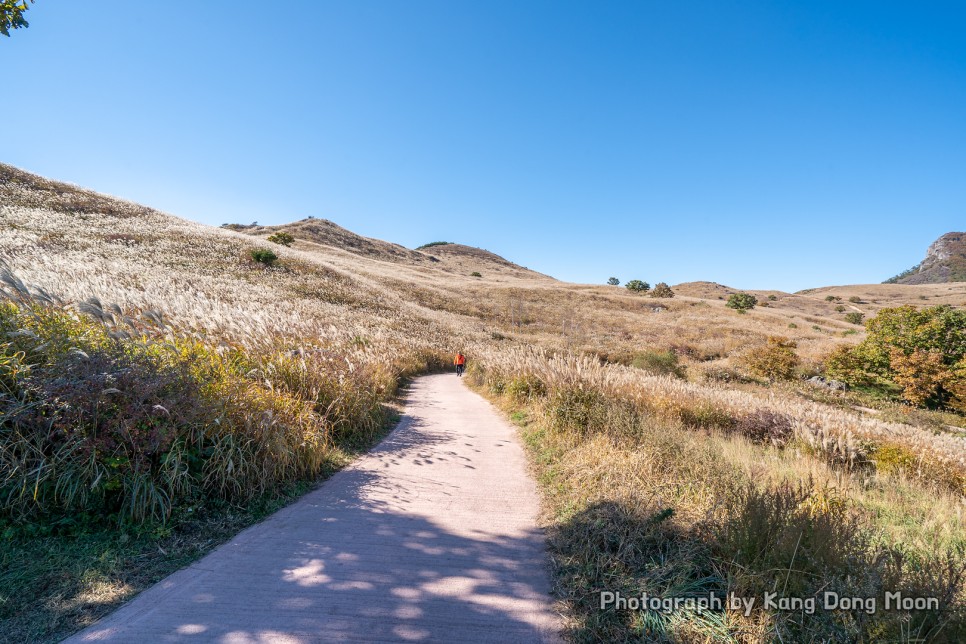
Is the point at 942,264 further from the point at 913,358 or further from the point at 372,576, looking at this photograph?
the point at 372,576

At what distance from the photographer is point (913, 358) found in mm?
18219

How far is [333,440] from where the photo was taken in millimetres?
6281

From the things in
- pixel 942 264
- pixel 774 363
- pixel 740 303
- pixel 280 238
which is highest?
pixel 942 264

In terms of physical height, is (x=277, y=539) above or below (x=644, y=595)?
below

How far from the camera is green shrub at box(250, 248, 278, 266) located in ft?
124

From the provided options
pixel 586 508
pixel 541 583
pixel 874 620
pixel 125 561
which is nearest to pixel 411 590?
pixel 541 583

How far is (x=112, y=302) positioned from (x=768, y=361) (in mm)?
29792

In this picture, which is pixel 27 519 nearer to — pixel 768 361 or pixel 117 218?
pixel 768 361

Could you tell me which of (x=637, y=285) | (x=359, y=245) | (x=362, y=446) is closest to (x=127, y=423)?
(x=362, y=446)

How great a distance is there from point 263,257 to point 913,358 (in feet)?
158

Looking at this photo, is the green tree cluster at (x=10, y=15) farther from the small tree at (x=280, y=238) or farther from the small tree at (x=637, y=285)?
the small tree at (x=637, y=285)

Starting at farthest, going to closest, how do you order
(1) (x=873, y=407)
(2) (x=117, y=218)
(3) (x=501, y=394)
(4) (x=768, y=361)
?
(2) (x=117, y=218) → (4) (x=768, y=361) → (1) (x=873, y=407) → (3) (x=501, y=394)

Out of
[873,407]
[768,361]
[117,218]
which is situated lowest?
[873,407]

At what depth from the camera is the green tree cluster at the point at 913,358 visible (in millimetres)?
17781
